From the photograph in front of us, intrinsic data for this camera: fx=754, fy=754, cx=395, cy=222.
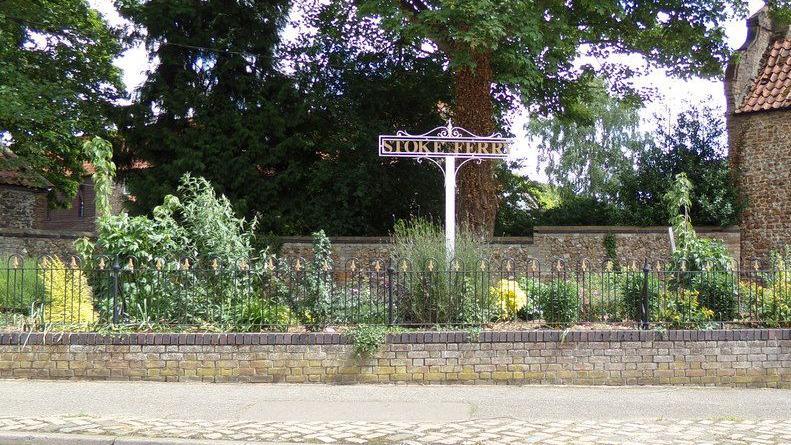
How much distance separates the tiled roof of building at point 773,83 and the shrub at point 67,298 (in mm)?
16944

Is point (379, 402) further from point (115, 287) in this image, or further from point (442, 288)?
point (115, 287)

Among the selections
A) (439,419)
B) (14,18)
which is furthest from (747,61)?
(14,18)

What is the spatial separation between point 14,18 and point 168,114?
14.7 ft

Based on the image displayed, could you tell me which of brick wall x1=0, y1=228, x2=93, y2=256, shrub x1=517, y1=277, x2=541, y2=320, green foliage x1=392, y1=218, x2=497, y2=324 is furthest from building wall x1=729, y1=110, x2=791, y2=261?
brick wall x1=0, y1=228, x2=93, y2=256

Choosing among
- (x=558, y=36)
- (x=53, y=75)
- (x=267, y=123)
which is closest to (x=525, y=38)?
(x=558, y=36)

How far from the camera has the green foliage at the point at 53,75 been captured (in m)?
17.5

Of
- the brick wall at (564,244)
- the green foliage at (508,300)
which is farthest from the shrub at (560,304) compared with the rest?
the brick wall at (564,244)

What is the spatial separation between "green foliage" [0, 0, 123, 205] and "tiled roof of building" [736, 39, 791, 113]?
17107 millimetres

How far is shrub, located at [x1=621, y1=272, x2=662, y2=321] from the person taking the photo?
32.9ft

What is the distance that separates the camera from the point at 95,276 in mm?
10312

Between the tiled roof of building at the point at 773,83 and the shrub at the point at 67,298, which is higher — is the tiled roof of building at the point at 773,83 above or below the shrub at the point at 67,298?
above

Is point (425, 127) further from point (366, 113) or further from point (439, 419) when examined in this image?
point (439, 419)

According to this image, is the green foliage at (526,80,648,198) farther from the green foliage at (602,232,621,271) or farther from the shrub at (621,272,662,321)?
the shrub at (621,272,662,321)

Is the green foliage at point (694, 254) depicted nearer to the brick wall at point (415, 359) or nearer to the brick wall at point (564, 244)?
the brick wall at point (415, 359)
